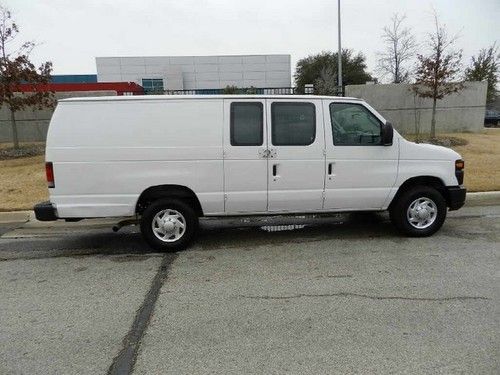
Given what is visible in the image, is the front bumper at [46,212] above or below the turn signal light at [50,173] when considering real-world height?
below

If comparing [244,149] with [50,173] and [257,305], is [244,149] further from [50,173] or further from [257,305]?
[50,173]

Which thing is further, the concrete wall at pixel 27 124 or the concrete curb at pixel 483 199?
the concrete wall at pixel 27 124

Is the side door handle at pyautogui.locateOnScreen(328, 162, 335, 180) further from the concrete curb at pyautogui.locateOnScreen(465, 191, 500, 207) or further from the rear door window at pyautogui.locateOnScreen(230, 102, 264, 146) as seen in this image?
the concrete curb at pyautogui.locateOnScreen(465, 191, 500, 207)

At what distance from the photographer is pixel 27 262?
5273 millimetres

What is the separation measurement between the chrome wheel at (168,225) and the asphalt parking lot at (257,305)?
28 centimetres

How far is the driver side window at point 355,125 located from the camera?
18.2ft

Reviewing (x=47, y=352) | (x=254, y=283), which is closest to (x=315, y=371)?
(x=254, y=283)

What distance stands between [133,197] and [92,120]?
3.51 feet

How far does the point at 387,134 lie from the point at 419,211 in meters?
1.21

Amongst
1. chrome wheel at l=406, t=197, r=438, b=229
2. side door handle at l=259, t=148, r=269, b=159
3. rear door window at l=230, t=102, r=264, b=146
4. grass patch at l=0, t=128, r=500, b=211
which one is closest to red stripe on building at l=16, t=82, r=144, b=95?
grass patch at l=0, t=128, r=500, b=211

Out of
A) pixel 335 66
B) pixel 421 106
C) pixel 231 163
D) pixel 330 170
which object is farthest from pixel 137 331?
pixel 335 66

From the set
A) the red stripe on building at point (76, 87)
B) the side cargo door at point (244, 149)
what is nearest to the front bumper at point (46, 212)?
the side cargo door at point (244, 149)

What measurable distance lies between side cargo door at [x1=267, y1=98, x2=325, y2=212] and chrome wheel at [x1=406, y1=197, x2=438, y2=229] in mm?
1371

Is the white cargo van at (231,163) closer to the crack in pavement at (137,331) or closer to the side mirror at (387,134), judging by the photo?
the side mirror at (387,134)
